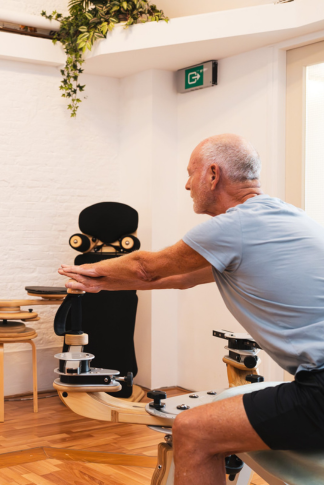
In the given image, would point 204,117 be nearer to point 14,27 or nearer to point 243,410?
point 14,27

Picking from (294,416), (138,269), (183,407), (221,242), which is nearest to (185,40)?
(138,269)

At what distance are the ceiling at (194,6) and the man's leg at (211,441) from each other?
3.71 m

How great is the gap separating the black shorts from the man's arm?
1.49 feet

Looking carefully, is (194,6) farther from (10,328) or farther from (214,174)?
(214,174)

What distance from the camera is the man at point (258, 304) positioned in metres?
1.56

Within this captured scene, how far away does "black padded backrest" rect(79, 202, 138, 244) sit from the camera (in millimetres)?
4449

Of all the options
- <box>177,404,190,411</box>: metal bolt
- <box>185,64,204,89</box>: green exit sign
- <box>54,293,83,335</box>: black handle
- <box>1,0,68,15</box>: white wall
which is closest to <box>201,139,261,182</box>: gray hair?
<box>54,293,83,335</box>: black handle

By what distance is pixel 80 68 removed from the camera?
4922 mm

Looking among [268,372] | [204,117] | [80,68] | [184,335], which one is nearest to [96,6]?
[80,68]

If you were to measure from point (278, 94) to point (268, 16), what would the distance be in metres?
0.54

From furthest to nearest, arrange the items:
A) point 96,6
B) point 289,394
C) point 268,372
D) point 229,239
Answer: point 96,6, point 268,372, point 229,239, point 289,394

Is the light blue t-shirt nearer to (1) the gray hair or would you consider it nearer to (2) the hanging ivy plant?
(1) the gray hair

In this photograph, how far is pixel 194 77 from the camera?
480 centimetres

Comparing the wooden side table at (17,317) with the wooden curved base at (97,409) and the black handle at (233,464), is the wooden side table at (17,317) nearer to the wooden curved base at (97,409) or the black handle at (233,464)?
the wooden curved base at (97,409)
